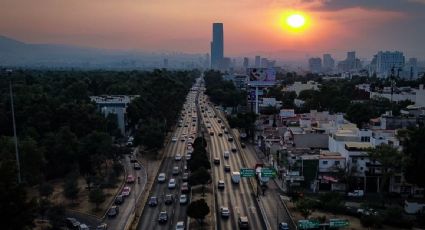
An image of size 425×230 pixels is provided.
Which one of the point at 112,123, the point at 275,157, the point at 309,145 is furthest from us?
the point at 112,123

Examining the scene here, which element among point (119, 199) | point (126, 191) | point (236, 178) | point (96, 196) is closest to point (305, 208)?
point (236, 178)

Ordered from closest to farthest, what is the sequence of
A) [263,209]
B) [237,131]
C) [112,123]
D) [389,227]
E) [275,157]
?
[389,227] → [263,209] → [275,157] → [112,123] → [237,131]

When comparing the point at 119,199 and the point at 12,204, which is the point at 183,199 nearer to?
the point at 119,199

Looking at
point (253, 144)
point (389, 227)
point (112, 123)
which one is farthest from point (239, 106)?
point (389, 227)

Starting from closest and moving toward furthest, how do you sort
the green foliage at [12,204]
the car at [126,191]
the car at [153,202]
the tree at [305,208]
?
the green foliage at [12,204] < the tree at [305,208] < the car at [153,202] < the car at [126,191]

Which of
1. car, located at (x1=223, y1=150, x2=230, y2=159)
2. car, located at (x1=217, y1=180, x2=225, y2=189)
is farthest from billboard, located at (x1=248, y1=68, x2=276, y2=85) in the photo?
car, located at (x1=217, y1=180, x2=225, y2=189)

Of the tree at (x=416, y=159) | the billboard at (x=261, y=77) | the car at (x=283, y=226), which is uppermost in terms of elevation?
the billboard at (x=261, y=77)

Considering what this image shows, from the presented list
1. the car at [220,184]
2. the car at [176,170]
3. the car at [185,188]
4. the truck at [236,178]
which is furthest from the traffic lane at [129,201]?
the truck at [236,178]

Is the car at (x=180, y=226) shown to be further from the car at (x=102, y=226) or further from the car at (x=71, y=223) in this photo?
the car at (x=71, y=223)

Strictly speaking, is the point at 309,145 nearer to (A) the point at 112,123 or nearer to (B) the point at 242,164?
(B) the point at 242,164
